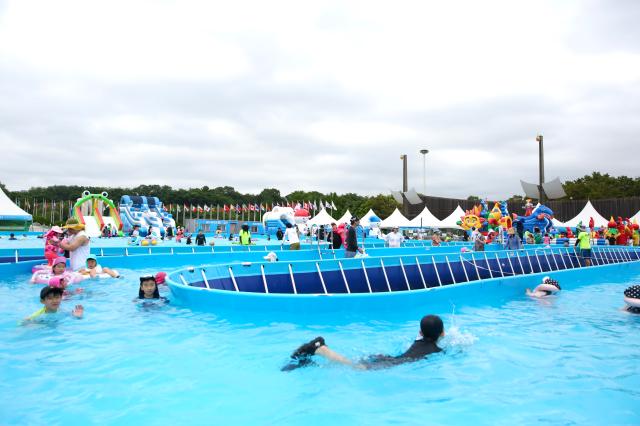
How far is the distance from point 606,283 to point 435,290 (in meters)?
7.95

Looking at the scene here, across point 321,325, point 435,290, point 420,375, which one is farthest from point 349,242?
point 420,375

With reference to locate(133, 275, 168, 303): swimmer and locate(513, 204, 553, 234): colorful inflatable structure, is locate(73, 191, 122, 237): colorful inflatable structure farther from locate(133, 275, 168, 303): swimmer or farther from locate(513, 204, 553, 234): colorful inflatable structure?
locate(513, 204, 553, 234): colorful inflatable structure

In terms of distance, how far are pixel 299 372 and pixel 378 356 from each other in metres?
0.89

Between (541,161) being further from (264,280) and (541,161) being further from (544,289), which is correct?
(264,280)

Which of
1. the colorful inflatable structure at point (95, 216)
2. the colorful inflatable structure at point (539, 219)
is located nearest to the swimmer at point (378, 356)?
the colorful inflatable structure at point (539, 219)

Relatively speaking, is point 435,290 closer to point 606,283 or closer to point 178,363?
point 178,363

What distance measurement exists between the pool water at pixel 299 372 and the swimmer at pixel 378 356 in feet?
0.34

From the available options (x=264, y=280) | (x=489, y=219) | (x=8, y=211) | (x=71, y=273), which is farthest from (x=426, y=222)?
(x=8, y=211)

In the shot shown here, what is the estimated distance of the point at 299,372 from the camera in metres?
4.74

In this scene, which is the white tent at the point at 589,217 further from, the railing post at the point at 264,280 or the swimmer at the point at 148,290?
the swimmer at the point at 148,290

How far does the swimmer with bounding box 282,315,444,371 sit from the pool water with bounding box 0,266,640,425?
103 millimetres

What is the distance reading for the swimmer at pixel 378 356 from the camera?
4.69 meters

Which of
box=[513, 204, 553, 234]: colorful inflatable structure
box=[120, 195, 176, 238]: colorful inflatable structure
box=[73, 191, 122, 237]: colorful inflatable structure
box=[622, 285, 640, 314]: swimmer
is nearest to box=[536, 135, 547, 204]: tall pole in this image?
box=[513, 204, 553, 234]: colorful inflatable structure

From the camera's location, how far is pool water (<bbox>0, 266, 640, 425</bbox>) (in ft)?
12.6
